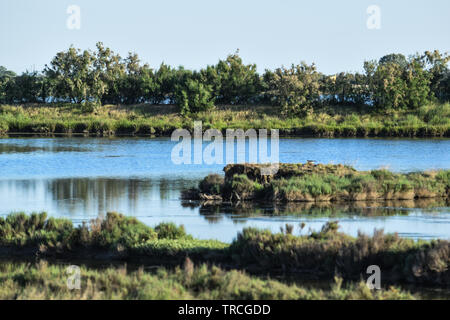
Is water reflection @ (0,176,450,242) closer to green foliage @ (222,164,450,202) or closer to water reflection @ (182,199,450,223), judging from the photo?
water reflection @ (182,199,450,223)

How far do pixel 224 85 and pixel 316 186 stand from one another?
53470mm

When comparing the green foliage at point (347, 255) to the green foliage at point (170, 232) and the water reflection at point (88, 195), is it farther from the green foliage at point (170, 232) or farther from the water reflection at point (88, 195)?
the water reflection at point (88, 195)

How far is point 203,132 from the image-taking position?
66750mm

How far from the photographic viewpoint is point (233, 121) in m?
69.1

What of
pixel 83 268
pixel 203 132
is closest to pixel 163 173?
pixel 83 268

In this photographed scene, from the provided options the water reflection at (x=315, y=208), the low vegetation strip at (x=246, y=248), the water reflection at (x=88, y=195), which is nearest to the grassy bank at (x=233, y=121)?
the water reflection at (x=88, y=195)

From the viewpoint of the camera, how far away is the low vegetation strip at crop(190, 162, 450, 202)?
2380 centimetres

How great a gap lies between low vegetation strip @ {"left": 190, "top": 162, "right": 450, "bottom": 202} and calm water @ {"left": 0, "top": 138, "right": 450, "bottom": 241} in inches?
37.3

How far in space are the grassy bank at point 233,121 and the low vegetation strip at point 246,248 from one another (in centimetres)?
4929

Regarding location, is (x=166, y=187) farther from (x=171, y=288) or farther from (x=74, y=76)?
(x=74, y=76)

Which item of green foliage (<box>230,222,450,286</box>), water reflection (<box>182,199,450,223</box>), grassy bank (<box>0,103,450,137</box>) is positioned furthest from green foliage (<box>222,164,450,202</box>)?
grassy bank (<box>0,103,450,137</box>)

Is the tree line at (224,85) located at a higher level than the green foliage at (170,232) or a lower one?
higher

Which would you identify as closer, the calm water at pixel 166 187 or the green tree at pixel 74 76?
the calm water at pixel 166 187

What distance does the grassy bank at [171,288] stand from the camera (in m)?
10.8
